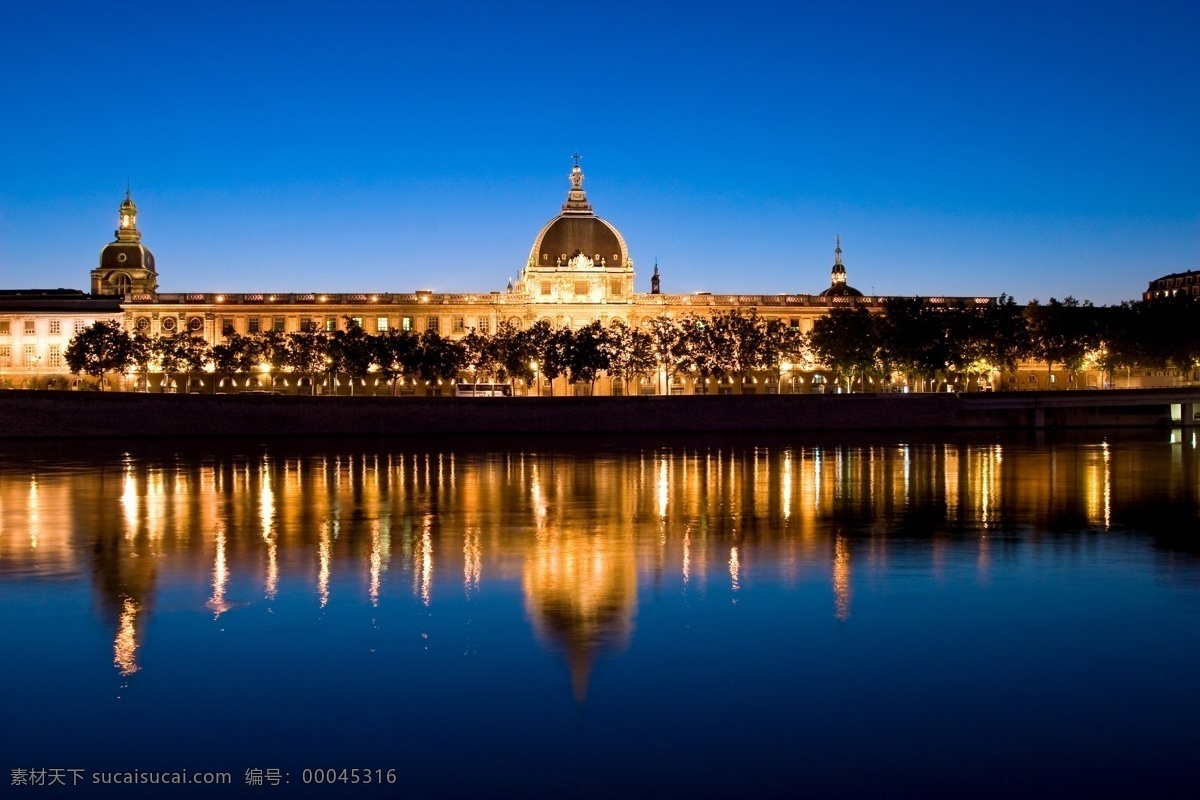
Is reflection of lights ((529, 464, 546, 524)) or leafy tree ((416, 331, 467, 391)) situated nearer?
reflection of lights ((529, 464, 546, 524))

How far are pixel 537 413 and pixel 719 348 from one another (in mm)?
35448

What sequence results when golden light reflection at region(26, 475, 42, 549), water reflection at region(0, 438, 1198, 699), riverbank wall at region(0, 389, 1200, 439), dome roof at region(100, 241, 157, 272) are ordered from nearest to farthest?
1. water reflection at region(0, 438, 1198, 699)
2. golden light reflection at region(26, 475, 42, 549)
3. riverbank wall at region(0, 389, 1200, 439)
4. dome roof at region(100, 241, 157, 272)

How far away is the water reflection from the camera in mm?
26438

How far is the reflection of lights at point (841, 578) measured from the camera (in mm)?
24031

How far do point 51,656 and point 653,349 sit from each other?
369 ft

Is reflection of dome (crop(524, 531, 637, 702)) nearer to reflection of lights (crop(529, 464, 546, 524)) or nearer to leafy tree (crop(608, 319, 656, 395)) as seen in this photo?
reflection of lights (crop(529, 464, 546, 524))

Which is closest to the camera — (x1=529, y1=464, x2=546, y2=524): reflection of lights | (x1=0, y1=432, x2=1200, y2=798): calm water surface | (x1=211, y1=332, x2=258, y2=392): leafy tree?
(x1=0, y1=432, x2=1200, y2=798): calm water surface

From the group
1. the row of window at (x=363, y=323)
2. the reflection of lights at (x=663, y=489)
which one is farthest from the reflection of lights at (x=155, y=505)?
the row of window at (x=363, y=323)

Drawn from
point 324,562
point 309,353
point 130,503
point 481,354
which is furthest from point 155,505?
point 481,354

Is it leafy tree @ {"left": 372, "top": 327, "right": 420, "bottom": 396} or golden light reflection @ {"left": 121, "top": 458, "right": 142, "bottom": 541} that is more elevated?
leafy tree @ {"left": 372, "top": 327, "right": 420, "bottom": 396}

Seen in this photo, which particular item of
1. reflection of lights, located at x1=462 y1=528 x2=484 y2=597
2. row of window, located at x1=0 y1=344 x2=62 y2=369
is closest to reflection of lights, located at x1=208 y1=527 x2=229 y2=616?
reflection of lights, located at x1=462 y1=528 x2=484 y2=597

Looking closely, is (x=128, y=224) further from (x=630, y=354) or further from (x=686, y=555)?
(x=686, y=555)

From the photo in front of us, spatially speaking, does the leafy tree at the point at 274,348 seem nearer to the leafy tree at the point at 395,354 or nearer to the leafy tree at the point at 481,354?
the leafy tree at the point at 395,354

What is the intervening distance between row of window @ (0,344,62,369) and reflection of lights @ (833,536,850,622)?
132604 millimetres
